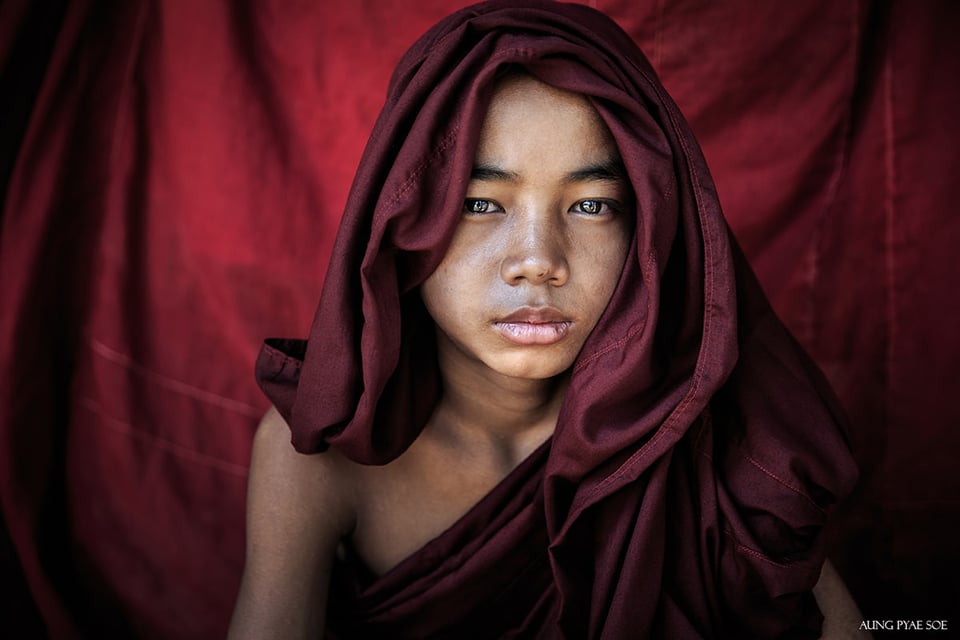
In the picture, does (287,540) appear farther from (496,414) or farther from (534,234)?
(534,234)

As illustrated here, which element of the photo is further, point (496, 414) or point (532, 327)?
point (496, 414)

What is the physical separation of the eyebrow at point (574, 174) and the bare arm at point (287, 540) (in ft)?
1.83

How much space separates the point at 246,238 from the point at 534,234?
120 centimetres

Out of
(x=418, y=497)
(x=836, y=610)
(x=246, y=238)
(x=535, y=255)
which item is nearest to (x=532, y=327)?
(x=535, y=255)

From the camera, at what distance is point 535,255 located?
1244 mm

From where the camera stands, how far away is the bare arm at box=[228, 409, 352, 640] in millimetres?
1455

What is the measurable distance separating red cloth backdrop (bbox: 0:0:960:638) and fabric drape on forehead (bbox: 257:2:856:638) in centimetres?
81

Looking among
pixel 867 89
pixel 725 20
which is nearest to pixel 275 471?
pixel 725 20

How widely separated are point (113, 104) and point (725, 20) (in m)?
1.48

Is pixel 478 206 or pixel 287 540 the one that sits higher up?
pixel 478 206

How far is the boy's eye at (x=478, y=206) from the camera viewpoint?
1321mm

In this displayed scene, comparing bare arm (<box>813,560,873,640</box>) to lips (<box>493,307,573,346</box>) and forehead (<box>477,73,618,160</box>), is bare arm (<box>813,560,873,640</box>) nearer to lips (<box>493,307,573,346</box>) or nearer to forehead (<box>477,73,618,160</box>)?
lips (<box>493,307,573,346</box>)

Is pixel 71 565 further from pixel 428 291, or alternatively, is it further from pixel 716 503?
pixel 716 503

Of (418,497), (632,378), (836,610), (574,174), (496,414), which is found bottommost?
(836,610)
